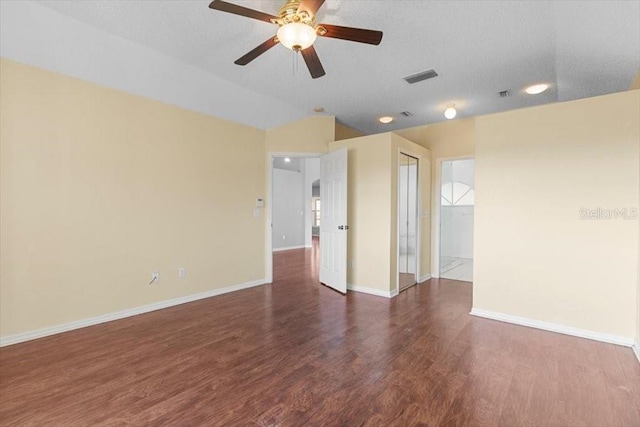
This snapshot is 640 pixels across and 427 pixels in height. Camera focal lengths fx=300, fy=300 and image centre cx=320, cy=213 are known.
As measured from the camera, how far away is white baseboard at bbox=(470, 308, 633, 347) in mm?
2801

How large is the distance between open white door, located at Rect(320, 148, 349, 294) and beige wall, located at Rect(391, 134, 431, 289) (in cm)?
69

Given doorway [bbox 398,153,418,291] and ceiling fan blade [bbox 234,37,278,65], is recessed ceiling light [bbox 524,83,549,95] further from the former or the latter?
ceiling fan blade [bbox 234,37,278,65]

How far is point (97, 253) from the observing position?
3.24m

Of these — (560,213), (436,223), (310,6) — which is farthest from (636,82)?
(310,6)

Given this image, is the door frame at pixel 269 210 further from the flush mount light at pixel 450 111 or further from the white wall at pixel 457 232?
the white wall at pixel 457 232

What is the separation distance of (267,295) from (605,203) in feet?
13.2

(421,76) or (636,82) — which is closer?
(636,82)

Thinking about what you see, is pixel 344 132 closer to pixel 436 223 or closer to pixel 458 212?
pixel 436 223

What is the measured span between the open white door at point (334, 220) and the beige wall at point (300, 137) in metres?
0.29

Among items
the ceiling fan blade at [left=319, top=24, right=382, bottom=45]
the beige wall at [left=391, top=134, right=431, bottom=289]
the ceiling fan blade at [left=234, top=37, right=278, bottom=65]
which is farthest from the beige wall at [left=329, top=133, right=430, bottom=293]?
the ceiling fan blade at [left=234, top=37, right=278, bottom=65]

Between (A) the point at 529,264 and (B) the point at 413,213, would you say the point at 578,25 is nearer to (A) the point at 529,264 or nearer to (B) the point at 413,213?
(A) the point at 529,264

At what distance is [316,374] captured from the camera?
2268 millimetres

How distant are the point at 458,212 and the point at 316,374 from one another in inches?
247

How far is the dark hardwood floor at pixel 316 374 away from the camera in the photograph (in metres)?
1.83
